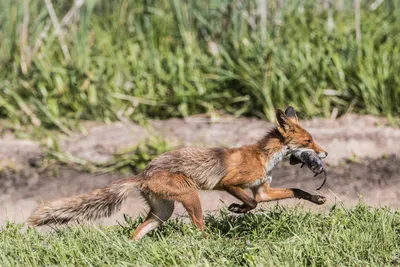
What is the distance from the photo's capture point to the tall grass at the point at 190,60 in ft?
31.9

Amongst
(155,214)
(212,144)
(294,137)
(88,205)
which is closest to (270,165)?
(294,137)


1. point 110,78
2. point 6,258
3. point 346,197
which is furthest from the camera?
point 110,78

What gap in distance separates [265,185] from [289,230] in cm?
66

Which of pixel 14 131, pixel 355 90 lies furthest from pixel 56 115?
pixel 355 90

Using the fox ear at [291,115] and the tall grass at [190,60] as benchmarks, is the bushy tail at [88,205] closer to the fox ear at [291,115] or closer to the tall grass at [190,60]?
the fox ear at [291,115]

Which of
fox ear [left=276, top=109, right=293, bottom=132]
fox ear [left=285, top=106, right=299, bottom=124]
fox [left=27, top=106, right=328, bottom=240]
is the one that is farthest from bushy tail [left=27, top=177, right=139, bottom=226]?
fox ear [left=285, top=106, right=299, bottom=124]

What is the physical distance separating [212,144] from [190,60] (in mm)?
1659

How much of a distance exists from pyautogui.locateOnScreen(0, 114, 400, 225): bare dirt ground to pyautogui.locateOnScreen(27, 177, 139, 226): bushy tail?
6.48 ft

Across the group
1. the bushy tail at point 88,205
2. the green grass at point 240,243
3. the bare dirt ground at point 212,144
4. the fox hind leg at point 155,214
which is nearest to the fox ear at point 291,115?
the green grass at point 240,243

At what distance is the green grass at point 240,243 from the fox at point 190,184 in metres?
0.12

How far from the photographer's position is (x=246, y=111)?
392 inches

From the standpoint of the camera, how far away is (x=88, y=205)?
5.97m

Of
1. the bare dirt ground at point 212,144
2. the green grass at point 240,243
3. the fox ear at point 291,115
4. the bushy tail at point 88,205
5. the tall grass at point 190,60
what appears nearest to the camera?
the green grass at point 240,243

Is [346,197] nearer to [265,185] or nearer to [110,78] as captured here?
[265,185]
